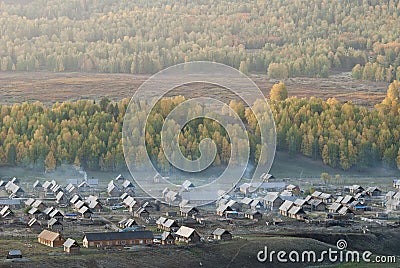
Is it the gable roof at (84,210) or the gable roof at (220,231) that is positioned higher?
the gable roof at (220,231)

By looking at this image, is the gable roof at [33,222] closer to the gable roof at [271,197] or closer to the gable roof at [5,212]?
the gable roof at [5,212]

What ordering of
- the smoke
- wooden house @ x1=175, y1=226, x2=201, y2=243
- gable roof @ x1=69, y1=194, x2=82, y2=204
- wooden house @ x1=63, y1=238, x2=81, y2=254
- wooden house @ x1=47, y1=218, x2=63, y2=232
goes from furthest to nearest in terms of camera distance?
the smoke, gable roof @ x1=69, y1=194, x2=82, y2=204, wooden house @ x1=47, y1=218, x2=63, y2=232, wooden house @ x1=175, y1=226, x2=201, y2=243, wooden house @ x1=63, y1=238, x2=81, y2=254

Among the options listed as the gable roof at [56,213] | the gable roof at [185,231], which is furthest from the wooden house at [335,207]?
the gable roof at [56,213]

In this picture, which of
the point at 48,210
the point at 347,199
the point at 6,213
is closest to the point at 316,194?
the point at 347,199

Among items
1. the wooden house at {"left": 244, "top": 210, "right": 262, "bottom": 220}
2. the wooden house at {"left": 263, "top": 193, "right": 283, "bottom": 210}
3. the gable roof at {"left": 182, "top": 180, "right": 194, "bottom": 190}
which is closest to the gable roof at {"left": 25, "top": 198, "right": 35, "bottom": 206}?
the gable roof at {"left": 182, "top": 180, "right": 194, "bottom": 190}

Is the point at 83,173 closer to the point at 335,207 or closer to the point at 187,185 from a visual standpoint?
the point at 187,185

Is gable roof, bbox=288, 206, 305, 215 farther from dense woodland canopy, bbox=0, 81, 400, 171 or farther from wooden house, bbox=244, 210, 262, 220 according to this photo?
dense woodland canopy, bbox=0, 81, 400, 171

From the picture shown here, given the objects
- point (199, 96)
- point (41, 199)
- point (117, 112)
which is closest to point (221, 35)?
point (199, 96)
